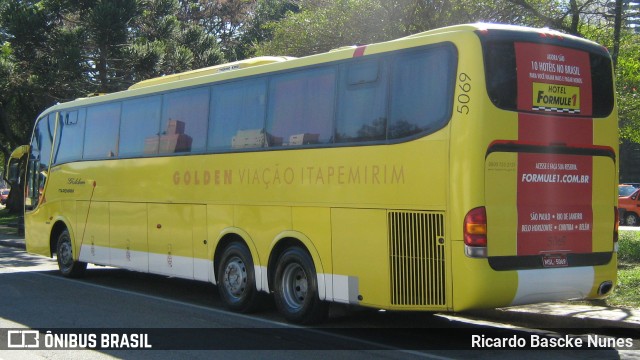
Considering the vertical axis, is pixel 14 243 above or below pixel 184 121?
below

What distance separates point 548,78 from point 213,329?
5.04 metres

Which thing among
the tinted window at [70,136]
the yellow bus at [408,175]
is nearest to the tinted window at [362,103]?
the yellow bus at [408,175]

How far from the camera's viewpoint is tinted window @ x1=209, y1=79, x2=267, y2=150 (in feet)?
34.3

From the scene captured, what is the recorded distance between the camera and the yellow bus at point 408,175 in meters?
7.68

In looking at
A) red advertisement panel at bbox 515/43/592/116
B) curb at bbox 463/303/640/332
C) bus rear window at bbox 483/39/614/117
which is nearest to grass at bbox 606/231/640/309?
curb at bbox 463/303/640/332

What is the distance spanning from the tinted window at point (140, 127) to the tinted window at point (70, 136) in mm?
1780

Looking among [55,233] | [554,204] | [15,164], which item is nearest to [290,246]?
[554,204]

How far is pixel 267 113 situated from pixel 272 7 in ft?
101

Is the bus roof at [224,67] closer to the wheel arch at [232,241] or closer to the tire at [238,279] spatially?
the wheel arch at [232,241]

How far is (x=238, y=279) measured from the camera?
10797 mm

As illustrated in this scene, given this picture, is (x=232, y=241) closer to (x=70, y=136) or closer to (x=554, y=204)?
(x=554, y=204)

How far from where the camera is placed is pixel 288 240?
9.90 meters

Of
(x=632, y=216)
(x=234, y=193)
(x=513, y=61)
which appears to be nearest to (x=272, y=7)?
(x=632, y=216)

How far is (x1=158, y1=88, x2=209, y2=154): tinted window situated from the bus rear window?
5067 millimetres
